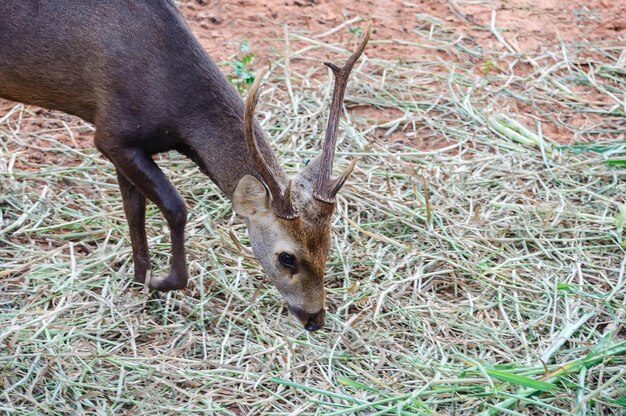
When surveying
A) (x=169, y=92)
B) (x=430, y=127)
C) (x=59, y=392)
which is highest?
(x=169, y=92)

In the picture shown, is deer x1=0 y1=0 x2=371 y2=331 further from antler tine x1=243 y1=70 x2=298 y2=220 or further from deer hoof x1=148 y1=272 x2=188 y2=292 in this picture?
deer hoof x1=148 y1=272 x2=188 y2=292

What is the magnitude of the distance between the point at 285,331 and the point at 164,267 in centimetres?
91

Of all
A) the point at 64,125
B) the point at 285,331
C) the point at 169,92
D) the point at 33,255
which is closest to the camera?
the point at 169,92

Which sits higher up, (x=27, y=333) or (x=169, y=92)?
(x=169, y=92)

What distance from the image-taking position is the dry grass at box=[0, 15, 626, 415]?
4473 mm

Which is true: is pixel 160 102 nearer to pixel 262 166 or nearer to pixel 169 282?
pixel 262 166

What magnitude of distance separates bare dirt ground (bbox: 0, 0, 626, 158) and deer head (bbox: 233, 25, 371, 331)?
256 cm

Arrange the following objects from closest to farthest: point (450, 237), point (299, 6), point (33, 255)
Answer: point (33, 255), point (450, 237), point (299, 6)

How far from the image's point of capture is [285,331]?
4941 mm

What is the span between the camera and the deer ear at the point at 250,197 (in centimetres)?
446

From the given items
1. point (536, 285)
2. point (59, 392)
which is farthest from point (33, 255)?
point (536, 285)

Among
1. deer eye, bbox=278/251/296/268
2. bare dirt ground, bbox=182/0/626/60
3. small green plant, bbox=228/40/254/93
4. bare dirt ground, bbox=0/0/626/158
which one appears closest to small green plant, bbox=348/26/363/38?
bare dirt ground, bbox=0/0/626/158

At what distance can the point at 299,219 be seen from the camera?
444cm

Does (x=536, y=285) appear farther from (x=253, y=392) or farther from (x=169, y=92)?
(x=169, y=92)
